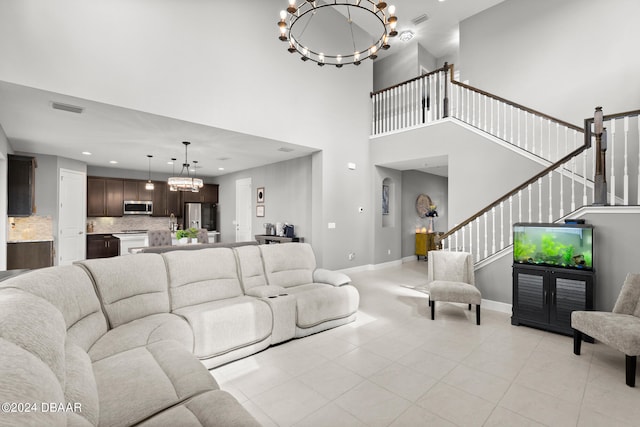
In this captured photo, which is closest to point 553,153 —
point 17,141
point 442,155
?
point 442,155

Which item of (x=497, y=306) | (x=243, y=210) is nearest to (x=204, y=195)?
(x=243, y=210)

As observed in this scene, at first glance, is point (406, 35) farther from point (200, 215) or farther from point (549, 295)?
point (200, 215)

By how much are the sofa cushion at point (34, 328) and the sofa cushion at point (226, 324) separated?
4.05 ft

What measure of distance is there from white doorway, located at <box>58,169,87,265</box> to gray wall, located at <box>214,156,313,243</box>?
13.2 feet

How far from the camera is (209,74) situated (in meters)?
4.61

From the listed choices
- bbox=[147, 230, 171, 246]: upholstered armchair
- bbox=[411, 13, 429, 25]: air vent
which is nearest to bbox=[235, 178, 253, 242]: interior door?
bbox=[147, 230, 171, 246]: upholstered armchair

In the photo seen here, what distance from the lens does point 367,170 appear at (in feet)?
24.1

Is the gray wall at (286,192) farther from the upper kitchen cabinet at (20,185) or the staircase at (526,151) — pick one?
the upper kitchen cabinet at (20,185)

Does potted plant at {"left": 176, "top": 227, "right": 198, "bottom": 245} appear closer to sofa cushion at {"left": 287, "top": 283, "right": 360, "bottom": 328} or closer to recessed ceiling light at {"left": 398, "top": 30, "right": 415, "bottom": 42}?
sofa cushion at {"left": 287, "top": 283, "right": 360, "bottom": 328}

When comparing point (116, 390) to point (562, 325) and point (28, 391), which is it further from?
point (562, 325)

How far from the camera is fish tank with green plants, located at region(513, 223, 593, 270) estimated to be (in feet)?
10.7

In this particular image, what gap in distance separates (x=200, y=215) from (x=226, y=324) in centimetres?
845

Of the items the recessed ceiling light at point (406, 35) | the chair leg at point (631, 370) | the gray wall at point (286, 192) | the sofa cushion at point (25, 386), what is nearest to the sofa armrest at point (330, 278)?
the chair leg at point (631, 370)

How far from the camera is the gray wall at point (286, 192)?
23.2 feet
